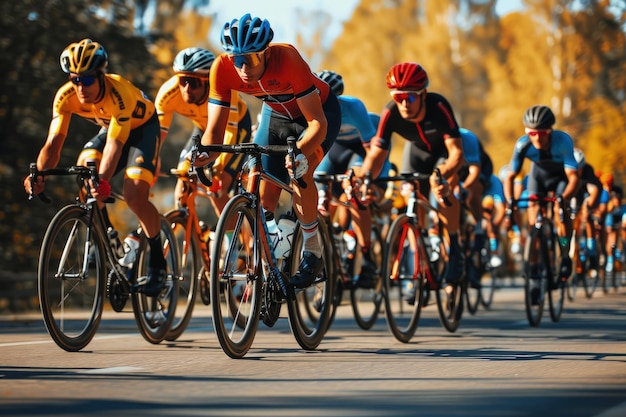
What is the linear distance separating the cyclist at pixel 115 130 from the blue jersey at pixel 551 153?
5033mm

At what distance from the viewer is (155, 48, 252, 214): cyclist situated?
10.8 meters

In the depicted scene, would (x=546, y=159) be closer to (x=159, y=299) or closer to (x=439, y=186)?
(x=439, y=186)

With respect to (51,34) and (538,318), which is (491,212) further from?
(51,34)

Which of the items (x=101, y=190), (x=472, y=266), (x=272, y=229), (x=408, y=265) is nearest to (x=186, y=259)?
(x=101, y=190)

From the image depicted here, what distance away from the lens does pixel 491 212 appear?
693 inches

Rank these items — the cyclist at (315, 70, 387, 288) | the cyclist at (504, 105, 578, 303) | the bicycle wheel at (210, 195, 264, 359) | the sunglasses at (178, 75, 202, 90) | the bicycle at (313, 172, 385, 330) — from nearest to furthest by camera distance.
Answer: the bicycle wheel at (210, 195, 264, 359) < the bicycle at (313, 172, 385, 330) < the sunglasses at (178, 75, 202, 90) < the cyclist at (315, 70, 387, 288) < the cyclist at (504, 105, 578, 303)

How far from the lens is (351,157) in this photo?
1259 centimetres

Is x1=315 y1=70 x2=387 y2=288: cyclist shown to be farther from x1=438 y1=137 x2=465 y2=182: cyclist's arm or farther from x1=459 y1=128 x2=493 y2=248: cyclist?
x1=459 y1=128 x2=493 y2=248: cyclist

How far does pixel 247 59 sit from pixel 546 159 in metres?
6.40

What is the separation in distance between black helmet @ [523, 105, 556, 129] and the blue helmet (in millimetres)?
5985

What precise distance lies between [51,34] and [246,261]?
1914 centimetres

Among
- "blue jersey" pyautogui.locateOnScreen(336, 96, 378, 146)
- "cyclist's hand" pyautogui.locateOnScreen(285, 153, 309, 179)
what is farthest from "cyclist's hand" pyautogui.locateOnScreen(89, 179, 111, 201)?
"blue jersey" pyautogui.locateOnScreen(336, 96, 378, 146)

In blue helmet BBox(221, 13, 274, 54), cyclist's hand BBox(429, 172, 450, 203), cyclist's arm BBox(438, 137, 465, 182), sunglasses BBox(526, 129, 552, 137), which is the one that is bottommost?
cyclist's hand BBox(429, 172, 450, 203)

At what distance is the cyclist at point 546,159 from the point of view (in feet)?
44.1
